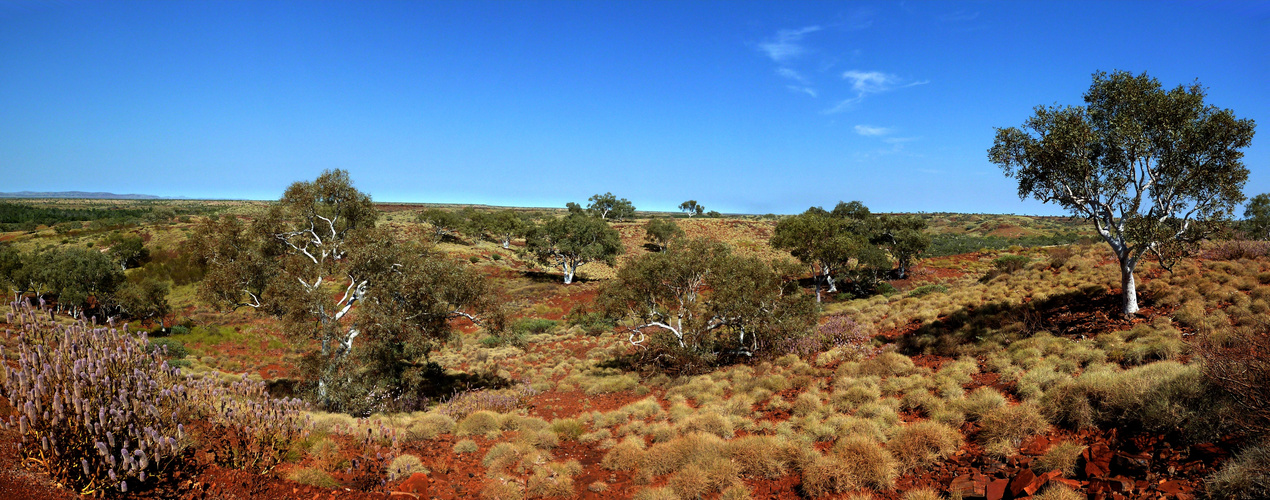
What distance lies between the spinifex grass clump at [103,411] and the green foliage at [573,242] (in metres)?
43.9

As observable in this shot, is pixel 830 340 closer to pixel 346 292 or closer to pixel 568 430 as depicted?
pixel 568 430

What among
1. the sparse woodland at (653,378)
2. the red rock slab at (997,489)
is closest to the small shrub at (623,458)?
the sparse woodland at (653,378)

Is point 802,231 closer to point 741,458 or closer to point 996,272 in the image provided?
point 996,272

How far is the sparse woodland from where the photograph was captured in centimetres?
507

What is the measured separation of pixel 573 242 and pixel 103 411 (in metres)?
46.7

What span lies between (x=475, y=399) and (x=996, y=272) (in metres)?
29.9

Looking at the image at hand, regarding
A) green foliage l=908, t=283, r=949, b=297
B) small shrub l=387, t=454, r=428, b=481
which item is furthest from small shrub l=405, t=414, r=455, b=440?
green foliage l=908, t=283, r=949, b=297

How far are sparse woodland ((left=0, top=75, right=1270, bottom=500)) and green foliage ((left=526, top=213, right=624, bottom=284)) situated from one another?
20129 millimetres

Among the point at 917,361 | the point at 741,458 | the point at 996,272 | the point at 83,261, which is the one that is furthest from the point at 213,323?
the point at 996,272

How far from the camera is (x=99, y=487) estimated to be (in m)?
3.87

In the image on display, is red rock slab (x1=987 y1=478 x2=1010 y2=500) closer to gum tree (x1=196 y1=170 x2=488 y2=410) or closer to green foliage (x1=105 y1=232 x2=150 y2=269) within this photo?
gum tree (x1=196 y1=170 x2=488 y2=410)

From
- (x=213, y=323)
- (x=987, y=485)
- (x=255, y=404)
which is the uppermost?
Answer: (x=255, y=404)

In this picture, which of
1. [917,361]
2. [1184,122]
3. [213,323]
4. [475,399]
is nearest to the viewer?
[1184,122]

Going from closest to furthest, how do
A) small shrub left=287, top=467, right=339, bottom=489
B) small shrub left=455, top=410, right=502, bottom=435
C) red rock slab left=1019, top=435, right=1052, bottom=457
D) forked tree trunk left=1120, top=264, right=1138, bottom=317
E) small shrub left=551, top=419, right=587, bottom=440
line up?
small shrub left=287, top=467, right=339, bottom=489, red rock slab left=1019, top=435, right=1052, bottom=457, small shrub left=455, top=410, right=502, bottom=435, small shrub left=551, top=419, right=587, bottom=440, forked tree trunk left=1120, top=264, right=1138, bottom=317
